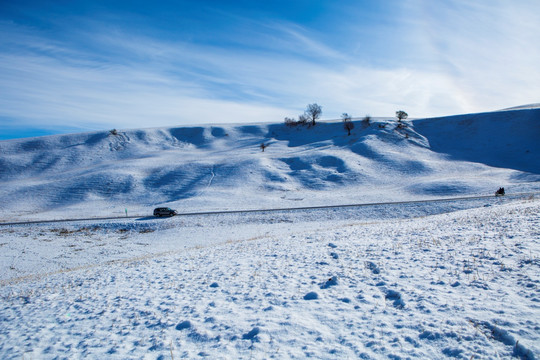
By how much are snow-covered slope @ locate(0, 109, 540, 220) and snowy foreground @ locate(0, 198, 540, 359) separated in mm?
30463

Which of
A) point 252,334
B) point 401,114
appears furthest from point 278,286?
point 401,114

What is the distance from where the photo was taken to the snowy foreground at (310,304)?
5676 millimetres

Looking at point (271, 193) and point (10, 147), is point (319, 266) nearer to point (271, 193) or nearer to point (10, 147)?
point (271, 193)

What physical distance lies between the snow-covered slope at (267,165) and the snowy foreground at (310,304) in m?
30.5

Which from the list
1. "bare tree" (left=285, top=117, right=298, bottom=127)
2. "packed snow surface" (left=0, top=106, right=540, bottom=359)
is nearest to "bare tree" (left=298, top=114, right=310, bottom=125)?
"bare tree" (left=285, top=117, right=298, bottom=127)

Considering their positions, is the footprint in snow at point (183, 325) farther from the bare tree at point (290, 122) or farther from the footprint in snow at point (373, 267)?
the bare tree at point (290, 122)

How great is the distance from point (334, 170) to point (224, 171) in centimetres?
2306

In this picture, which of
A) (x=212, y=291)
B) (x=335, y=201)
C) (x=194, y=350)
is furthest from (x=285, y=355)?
(x=335, y=201)

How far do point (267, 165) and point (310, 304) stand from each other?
57.4 meters

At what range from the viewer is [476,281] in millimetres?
7680

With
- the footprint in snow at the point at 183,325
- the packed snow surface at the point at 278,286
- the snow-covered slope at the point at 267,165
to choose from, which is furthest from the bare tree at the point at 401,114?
the footprint in snow at the point at 183,325

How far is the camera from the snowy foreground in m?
5.68

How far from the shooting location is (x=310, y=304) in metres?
7.47

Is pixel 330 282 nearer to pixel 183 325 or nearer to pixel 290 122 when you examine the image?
pixel 183 325
